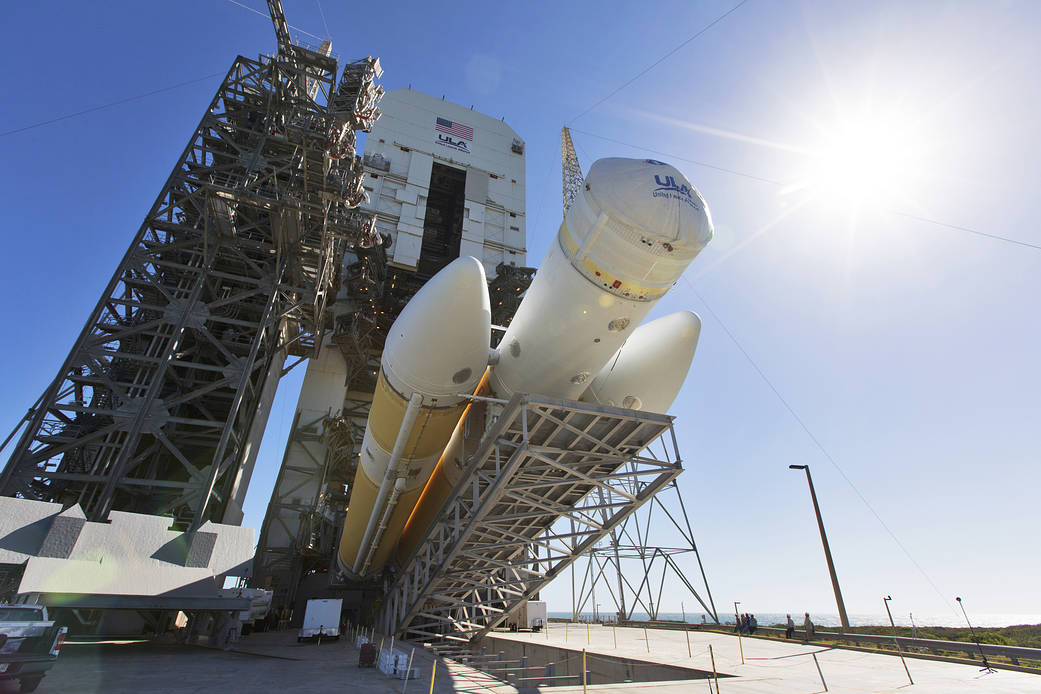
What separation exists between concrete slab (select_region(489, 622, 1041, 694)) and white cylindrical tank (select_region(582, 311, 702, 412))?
4.66 m

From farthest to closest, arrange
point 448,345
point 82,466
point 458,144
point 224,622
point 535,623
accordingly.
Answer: point 458,144 < point 535,623 < point 82,466 < point 224,622 < point 448,345

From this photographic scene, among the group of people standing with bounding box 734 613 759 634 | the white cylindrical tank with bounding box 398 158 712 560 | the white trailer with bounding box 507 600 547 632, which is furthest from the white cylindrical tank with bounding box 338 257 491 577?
the group of people standing with bounding box 734 613 759 634

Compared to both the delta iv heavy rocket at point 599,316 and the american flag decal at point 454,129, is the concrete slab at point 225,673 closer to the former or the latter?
the delta iv heavy rocket at point 599,316

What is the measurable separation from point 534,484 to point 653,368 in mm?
3163

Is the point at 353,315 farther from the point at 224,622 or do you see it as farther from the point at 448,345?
the point at 448,345

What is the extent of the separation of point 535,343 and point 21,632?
7535mm

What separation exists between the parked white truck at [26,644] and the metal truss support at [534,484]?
5779mm

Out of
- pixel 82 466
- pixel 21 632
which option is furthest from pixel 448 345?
pixel 82 466

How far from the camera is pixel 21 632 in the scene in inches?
221

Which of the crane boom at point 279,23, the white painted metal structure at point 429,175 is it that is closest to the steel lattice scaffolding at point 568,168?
the white painted metal structure at point 429,175

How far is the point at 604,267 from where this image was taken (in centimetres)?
749

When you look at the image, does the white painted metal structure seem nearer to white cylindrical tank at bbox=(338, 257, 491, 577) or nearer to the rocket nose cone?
white cylindrical tank at bbox=(338, 257, 491, 577)

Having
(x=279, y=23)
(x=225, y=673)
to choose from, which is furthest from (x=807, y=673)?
(x=279, y=23)

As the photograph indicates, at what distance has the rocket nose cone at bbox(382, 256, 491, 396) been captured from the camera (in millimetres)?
7844
